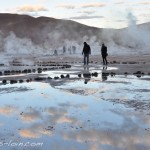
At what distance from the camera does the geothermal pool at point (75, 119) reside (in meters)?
7.26

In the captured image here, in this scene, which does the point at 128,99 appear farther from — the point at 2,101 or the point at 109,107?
the point at 2,101

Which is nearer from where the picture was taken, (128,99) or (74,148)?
(74,148)

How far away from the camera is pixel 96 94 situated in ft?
45.5

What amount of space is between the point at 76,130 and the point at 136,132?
1.16 metres

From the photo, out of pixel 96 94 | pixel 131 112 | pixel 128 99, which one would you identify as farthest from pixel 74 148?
pixel 96 94

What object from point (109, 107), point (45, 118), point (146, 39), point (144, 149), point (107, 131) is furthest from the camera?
point (146, 39)

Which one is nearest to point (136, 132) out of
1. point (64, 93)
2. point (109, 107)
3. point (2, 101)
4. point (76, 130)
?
point (76, 130)

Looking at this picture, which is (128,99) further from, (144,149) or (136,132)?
(144,149)

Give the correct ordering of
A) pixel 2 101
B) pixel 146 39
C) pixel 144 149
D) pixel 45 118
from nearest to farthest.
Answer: pixel 144 149, pixel 45 118, pixel 2 101, pixel 146 39

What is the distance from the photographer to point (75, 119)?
945 cm

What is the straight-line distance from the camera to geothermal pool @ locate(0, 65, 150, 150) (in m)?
7.26

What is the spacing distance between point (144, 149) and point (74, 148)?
1128 millimetres

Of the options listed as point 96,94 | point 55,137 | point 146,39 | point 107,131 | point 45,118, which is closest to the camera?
point 55,137

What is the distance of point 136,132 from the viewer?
8.05m
